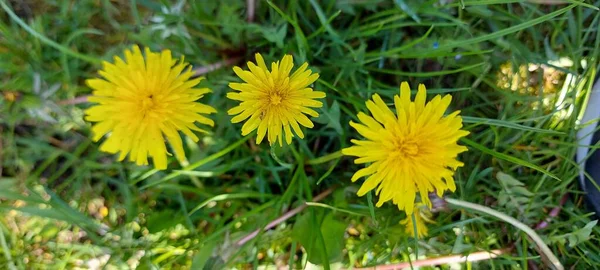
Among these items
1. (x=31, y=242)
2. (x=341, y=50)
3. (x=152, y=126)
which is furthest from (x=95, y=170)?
(x=341, y=50)

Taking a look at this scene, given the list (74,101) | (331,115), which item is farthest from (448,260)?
(74,101)

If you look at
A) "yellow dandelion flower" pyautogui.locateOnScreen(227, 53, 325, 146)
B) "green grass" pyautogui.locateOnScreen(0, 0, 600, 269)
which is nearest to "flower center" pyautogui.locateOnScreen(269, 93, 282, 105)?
"yellow dandelion flower" pyautogui.locateOnScreen(227, 53, 325, 146)

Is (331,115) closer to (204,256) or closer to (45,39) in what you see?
(204,256)

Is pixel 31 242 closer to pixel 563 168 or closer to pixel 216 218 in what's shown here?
pixel 216 218

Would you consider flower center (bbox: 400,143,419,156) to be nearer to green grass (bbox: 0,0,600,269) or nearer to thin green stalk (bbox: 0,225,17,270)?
green grass (bbox: 0,0,600,269)

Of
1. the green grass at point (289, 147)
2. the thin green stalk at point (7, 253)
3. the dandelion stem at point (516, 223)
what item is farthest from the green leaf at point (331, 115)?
the thin green stalk at point (7, 253)

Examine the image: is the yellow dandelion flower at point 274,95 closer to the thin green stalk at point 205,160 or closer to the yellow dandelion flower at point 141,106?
the yellow dandelion flower at point 141,106
